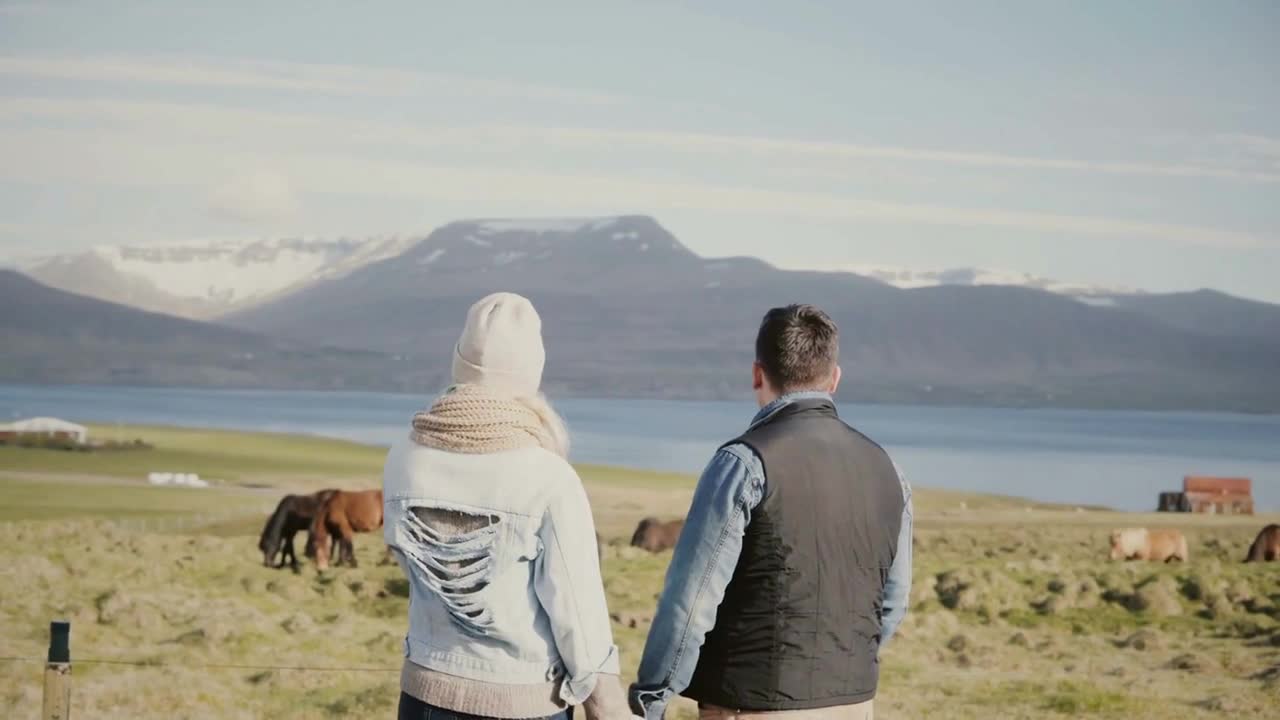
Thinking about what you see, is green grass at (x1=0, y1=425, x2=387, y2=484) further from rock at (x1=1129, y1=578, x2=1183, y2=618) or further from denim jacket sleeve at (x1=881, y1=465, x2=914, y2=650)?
denim jacket sleeve at (x1=881, y1=465, x2=914, y2=650)

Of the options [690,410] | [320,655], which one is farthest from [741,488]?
[690,410]

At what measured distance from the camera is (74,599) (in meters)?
12.0

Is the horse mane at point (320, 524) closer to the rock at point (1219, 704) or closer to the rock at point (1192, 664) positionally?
the rock at point (1192, 664)

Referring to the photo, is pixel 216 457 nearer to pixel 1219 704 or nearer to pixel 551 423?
pixel 1219 704

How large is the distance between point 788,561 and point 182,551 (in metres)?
15.2

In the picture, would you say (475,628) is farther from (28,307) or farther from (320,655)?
(28,307)

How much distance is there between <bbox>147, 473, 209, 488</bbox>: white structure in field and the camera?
120ft

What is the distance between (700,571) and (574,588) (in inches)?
11.0

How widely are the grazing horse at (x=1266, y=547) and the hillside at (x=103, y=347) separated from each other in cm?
14156

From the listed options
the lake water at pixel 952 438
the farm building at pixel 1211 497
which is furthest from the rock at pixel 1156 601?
the farm building at pixel 1211 497

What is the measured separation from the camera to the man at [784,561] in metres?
2.81

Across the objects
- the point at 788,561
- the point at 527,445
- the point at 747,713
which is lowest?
the point at 747,713

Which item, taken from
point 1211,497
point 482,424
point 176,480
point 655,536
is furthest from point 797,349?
point 1211,497

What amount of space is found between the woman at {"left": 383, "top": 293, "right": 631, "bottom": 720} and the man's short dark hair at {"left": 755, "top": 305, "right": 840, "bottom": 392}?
489mm
